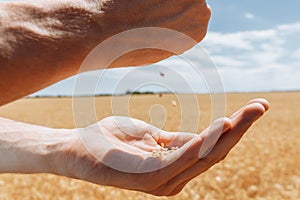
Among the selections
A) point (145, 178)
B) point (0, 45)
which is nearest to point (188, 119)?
point (145, 178)

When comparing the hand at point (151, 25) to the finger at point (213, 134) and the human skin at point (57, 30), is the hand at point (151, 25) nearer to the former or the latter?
the human skin at point (57, 30)

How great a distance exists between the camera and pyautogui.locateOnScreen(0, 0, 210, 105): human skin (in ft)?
2.26

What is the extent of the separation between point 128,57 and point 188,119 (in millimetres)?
494

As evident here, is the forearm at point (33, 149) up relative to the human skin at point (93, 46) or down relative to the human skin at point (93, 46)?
down

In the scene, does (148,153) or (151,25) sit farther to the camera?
(148,153)

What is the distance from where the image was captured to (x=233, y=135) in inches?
36.9

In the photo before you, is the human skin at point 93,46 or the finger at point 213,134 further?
the finger at point 213,134

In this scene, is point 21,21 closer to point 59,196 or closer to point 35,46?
point 35,46

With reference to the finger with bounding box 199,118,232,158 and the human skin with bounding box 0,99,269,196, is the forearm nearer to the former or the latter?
the human skin with bounding box 0,99,269,196

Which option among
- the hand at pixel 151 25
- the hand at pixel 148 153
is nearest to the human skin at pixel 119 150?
the hand at pixel 148 153

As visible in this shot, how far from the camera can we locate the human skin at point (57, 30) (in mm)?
689

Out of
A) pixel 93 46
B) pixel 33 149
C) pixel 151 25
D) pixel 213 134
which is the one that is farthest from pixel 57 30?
pixel 33 149

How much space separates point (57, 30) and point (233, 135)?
1.50 feet

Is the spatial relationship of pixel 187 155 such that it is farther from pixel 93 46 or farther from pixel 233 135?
pixel 93 46
